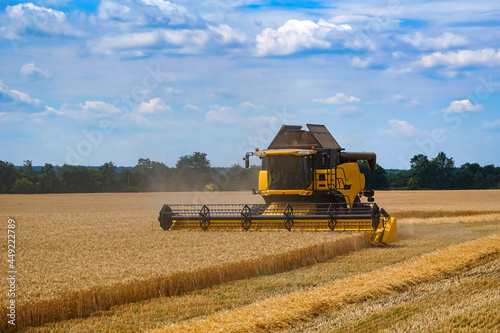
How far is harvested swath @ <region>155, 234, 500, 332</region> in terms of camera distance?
6.37m

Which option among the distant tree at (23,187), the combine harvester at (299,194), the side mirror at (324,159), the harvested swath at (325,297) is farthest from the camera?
the distant tree at (23,187)

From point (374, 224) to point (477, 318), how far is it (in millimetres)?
7585

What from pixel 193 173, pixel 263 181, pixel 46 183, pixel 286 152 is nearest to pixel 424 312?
pixel 286 152

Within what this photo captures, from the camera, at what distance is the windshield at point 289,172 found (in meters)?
16.5

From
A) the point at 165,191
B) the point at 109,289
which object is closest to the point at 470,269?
the point at 109,289

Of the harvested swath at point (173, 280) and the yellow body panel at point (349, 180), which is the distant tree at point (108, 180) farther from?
the harvested swath at point (173, 280)

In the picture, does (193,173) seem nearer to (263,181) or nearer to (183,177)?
(183,177)

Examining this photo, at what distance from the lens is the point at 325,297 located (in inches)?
296

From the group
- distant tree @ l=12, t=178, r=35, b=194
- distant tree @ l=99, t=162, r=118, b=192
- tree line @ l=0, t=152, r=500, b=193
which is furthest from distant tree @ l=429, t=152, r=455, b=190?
distant tree @ l=12, t=178, r=35, b=194

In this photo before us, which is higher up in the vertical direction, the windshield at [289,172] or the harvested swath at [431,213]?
the windshield at [289,172]

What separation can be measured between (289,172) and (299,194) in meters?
0.68

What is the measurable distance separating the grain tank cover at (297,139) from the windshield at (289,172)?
598 millimetres

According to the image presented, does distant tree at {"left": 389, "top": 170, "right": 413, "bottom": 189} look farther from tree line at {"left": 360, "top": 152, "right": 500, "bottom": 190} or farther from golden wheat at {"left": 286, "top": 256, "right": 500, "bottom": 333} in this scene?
golden wheat at {"left": 286, "top": 256, "right": 500, "bottom": 333}

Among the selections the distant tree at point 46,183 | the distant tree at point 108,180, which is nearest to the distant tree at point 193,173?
the distant tree at point 108,180
